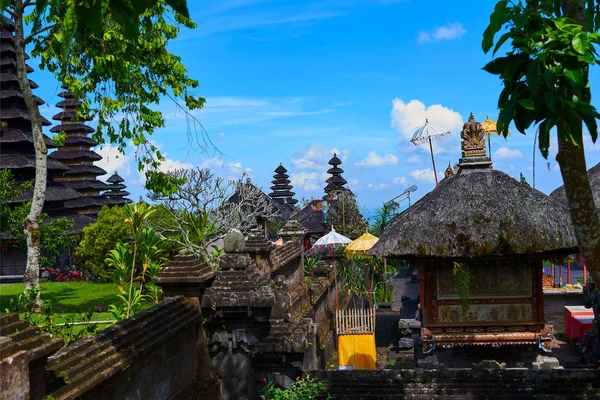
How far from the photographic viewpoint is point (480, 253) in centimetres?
1072

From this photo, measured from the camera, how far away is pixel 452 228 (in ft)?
36.6

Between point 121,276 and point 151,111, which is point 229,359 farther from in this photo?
point 121,276

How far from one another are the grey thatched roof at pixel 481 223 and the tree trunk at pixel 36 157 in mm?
9313

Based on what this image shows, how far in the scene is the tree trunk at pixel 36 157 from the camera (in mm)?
13945

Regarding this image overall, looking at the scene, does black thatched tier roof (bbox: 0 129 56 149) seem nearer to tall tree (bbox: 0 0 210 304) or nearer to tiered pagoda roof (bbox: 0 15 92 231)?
tiered pagoda roof (bbox: 0 15 92 231)

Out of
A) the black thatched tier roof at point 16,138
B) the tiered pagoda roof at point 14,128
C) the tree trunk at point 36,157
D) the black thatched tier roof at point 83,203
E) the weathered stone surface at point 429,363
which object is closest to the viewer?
the weathered stone surface at point 429,363

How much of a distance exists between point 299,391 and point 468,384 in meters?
2.35

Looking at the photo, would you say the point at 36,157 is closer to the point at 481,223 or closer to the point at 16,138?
the point at 481,223

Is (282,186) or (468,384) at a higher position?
(282,186)

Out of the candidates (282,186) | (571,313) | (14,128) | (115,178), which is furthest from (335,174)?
(571,313)

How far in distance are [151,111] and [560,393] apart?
10.7 meters

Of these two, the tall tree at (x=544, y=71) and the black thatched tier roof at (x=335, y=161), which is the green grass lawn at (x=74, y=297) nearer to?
the tall tree at (x=544, y=71)

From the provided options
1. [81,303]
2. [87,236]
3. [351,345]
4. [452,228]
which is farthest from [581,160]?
[87,236]

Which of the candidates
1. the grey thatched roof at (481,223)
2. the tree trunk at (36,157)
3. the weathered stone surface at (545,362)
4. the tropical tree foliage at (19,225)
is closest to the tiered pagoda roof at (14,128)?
the tropical tree foliage at (19,225)
